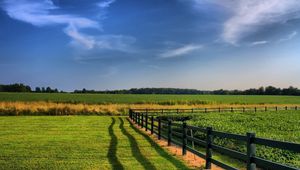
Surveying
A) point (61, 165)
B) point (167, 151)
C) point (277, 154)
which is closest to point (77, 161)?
point (61, 165)

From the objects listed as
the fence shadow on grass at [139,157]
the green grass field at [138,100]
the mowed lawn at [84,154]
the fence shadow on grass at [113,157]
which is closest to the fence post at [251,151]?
the mowed lawn at [84,154]

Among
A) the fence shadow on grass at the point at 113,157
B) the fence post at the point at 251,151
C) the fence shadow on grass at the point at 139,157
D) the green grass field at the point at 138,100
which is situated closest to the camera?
the fence post at the point at 251,151

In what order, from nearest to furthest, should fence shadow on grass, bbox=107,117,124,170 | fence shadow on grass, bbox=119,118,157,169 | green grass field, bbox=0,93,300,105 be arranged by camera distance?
fence shadow on grass, bbox=107,117,124,170
fence shadow on grass, bbox=119,118,157,169
green grass field, bbox=0,93,300,105

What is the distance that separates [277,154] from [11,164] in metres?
9.85

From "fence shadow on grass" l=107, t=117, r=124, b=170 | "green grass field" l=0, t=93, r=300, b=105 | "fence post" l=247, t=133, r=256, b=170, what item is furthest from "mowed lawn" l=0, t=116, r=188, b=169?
"green grass field" l=0, t=93, r=300, b=105

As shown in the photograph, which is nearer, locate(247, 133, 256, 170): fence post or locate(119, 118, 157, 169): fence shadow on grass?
locate(247, 133, 256, 170): fence post

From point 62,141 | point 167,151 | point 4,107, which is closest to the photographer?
point 167,151

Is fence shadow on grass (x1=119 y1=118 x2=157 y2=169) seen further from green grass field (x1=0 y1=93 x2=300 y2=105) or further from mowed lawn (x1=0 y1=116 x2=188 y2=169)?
green grass field (x1=0 y1=93 x2=300 y2=105)

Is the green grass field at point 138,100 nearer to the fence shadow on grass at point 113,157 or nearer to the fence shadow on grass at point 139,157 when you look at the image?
the fence shadow on grass at point 113,157

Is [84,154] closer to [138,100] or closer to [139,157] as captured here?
[139,157]

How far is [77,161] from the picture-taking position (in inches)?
497

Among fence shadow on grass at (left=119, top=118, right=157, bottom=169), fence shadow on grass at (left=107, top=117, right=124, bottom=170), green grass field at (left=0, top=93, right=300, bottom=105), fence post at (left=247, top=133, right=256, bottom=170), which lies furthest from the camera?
green grass field at (left=0, top=93, right=300, bottom=105)

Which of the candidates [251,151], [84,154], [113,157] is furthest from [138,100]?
[251,151]

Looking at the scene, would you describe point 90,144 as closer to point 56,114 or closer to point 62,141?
point 62,141
